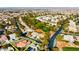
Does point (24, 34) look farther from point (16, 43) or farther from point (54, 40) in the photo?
point (54, 40)

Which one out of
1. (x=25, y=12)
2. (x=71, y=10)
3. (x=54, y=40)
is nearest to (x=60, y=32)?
(x=54, y=40)

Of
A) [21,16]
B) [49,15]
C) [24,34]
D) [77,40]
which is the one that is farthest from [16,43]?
[77,40]

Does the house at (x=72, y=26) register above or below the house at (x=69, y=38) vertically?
above

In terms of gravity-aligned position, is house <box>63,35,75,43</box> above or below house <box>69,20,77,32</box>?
below
